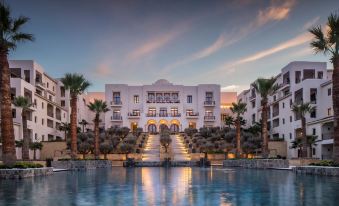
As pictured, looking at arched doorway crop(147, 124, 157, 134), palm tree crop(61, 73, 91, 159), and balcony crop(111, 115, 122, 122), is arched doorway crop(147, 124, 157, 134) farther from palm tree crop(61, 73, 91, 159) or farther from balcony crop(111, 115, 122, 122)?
palm tree crop(61, 73, 91, 159)

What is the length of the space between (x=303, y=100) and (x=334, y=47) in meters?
32.5

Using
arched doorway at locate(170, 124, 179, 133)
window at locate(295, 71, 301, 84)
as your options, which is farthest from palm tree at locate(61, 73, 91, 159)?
arched doorway at locate(170, 124, 179, 133)

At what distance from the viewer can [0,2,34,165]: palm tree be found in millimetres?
25781

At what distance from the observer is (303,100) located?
58812 millimetres

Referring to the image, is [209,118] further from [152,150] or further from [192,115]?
[152,150]

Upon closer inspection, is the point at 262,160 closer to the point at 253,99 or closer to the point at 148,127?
the point at 253,99

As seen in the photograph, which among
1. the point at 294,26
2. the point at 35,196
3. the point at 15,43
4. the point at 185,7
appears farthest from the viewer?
the point at 294,26

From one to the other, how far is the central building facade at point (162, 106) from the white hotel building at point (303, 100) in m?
10.8

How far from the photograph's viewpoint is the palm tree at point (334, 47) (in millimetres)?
26953

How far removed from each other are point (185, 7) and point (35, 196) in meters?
21.2

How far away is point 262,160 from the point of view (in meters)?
41.8

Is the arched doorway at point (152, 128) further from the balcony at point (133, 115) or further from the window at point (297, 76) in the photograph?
the window at point (297, 76)

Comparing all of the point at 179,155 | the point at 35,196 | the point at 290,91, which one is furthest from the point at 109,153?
the point at 35,196

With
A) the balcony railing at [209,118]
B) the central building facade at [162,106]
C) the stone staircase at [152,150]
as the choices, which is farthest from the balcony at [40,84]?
the balcony railing at [209,118]
